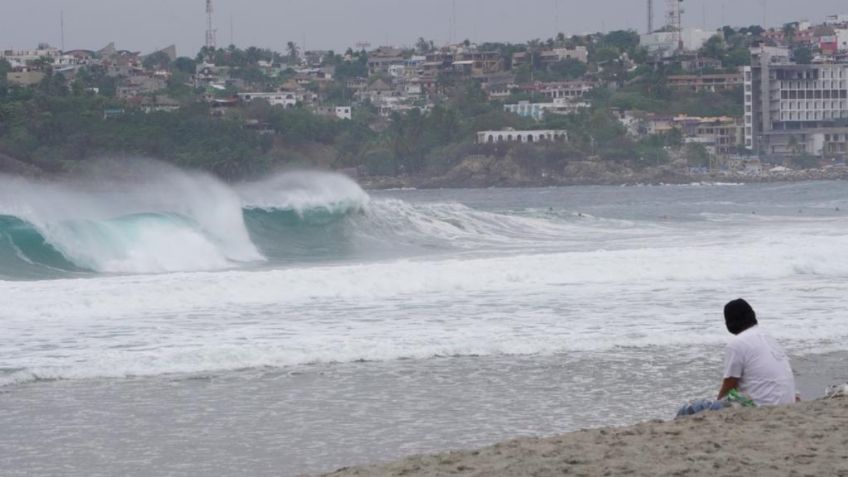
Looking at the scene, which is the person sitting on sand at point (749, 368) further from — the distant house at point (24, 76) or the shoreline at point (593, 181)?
the distant house at point (24, 76)

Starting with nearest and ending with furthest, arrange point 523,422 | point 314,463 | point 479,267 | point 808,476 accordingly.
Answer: point 808,476 → point 314,463 → point 523,422 → point 479,267

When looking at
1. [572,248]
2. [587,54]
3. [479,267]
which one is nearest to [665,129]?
[587,54]

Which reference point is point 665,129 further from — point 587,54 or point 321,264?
point 321,264

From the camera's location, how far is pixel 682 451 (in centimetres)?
728

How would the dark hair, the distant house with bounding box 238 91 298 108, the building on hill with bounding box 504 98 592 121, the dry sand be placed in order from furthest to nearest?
the building on hill with bounding box 504 98 592 121 < the distant house with bounding box 238 91 298 108 < the dark hair < the dry sand

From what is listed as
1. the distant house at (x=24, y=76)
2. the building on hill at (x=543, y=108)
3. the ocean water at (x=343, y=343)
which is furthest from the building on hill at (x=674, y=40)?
the ocean water at (x=343, y=343)

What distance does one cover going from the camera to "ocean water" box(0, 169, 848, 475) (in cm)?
919

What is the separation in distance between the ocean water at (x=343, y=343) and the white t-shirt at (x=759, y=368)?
4.56ft

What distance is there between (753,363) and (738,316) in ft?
0.94

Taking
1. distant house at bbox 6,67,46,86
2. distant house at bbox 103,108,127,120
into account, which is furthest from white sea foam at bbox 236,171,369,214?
distant house at bbox 6,67,46,86

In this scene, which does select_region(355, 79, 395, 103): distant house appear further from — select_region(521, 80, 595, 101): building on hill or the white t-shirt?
the white t-shirt

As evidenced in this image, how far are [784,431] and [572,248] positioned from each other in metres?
20.8

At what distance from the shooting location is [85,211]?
1188 inches

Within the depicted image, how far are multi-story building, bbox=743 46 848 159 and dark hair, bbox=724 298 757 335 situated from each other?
116 m
